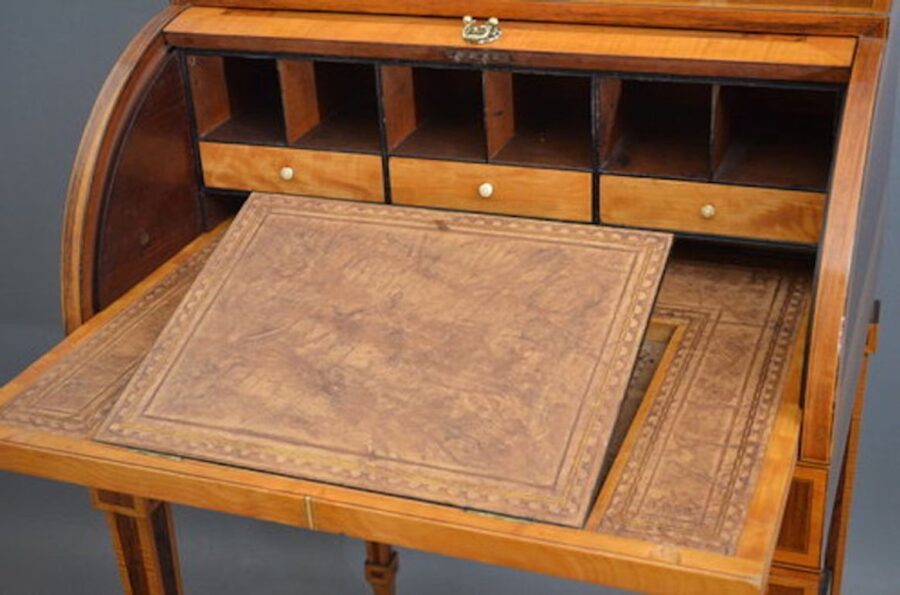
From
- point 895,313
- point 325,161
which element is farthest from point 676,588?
point 895,313

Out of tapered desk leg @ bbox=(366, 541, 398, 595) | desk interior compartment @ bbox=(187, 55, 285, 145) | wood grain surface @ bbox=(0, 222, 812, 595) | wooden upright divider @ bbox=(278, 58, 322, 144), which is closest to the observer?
wood grain surface @ bbox=(0, 222, 812, 595)

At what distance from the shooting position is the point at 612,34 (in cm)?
225

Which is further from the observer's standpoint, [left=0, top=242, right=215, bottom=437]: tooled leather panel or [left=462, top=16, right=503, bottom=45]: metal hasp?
[left=462, top=16, right=503, bottom=45]: metal hasp

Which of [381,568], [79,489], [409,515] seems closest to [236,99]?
[409,515]

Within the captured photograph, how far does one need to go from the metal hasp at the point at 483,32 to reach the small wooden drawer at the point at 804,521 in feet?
2.54

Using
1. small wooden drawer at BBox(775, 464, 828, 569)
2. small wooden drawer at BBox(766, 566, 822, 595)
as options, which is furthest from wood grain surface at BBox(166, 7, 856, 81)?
small wooden drawer at BBox(766, 566, 822, 595)

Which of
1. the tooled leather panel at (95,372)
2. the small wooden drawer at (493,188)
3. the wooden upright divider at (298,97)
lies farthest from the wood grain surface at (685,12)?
the tooled leather panel at (95,372)

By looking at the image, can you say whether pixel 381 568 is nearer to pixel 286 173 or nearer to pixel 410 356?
pixel 286 173

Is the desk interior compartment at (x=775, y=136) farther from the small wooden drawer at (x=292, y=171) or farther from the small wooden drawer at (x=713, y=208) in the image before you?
the small wooden drawer at (x=292, y=171)

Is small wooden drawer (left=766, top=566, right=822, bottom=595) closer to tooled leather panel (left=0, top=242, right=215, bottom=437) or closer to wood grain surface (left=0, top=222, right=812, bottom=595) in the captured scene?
wood grain surface (left=0, top=222, right=812, bottom=595)

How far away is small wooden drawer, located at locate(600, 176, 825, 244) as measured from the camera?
2219mm

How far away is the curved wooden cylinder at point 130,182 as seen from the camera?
92.4 inches

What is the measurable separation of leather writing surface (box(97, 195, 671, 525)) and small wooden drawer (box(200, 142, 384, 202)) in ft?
0.51

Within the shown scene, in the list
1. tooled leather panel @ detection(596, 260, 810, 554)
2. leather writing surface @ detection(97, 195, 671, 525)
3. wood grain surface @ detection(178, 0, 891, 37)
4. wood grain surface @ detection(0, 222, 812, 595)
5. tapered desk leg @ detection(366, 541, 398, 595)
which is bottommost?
tapered desk leg @ detection(366, 541, 398, 595)
